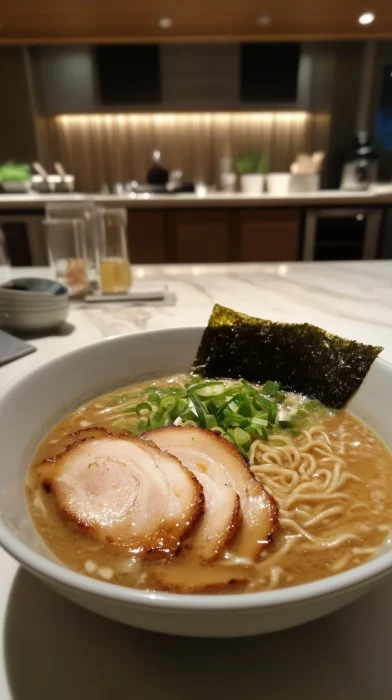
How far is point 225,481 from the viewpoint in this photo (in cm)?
70

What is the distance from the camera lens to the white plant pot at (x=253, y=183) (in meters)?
5.21

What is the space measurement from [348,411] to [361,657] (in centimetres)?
55

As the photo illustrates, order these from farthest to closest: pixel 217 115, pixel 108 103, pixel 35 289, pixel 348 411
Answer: pixel 217 115, pixel 108 103, pixel 35 289, pixel 348 411

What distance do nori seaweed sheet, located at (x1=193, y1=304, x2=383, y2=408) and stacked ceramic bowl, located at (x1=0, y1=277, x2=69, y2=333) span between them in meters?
0.51

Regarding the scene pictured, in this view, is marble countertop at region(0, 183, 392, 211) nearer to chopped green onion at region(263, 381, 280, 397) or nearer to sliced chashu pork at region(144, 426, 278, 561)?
chopped green onion at region(263, 381, 280, 397)

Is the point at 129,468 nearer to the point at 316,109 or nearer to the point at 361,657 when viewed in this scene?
the point at 361,657

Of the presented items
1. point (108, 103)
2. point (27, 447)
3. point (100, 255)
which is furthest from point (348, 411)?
point (108, 103)

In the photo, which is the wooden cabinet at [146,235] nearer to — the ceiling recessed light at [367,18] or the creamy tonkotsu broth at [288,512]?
the ceiling recessed light at [367,18]

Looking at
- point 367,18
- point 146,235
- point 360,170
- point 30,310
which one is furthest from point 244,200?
point 30,310

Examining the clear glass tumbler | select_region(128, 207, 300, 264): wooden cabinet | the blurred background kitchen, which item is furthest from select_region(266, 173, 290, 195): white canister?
the clear glass tumbler

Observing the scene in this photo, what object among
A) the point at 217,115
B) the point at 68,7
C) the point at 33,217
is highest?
the point at 68,7

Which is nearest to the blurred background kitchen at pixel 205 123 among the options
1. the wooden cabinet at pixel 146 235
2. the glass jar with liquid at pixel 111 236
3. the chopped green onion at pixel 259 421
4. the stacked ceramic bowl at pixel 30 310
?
the wooden cabinet at pixel 146 235

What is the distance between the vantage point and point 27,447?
0.79 m

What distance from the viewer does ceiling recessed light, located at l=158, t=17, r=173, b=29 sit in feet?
15.8
